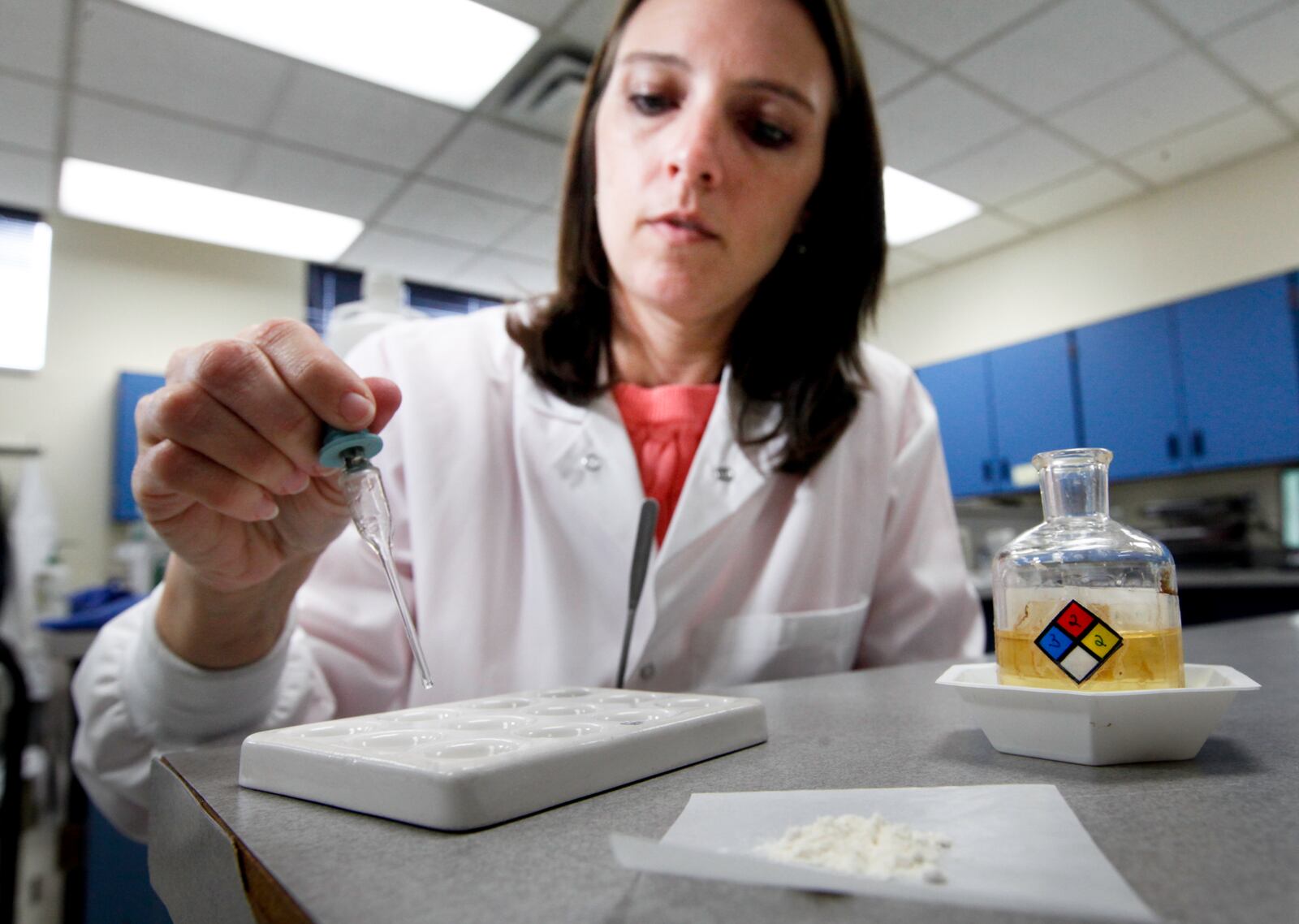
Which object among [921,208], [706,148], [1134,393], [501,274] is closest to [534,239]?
[501,274]

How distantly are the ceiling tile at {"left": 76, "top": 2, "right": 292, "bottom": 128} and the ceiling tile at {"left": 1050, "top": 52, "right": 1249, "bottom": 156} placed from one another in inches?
116

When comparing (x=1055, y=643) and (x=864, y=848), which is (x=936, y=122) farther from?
(x=864, y=848)

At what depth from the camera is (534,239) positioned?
414cm

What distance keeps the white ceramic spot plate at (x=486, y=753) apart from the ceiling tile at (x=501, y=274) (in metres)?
4.07

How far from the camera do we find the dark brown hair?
1.00 metres

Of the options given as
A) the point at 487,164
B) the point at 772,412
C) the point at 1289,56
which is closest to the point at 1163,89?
the point at 1289,56

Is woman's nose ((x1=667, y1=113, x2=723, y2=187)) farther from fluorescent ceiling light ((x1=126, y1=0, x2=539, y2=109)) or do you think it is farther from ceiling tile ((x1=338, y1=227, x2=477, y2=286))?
ceiling tile ((x1=338, y1=227, x2=477, y2=286))

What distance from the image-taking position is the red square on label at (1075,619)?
0.38 m

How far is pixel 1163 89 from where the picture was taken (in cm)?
300

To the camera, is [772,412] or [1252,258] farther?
[1252,258]

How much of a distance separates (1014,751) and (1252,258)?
4.22m

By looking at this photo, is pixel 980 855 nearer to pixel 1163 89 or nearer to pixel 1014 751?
pixel 1014 751

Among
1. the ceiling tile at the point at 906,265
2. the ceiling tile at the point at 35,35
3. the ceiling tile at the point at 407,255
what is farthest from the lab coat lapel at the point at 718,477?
the ceiling tile at the point at 906,265

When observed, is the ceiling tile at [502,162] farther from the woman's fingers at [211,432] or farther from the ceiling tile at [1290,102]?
the woman's fingers at [211,432]
